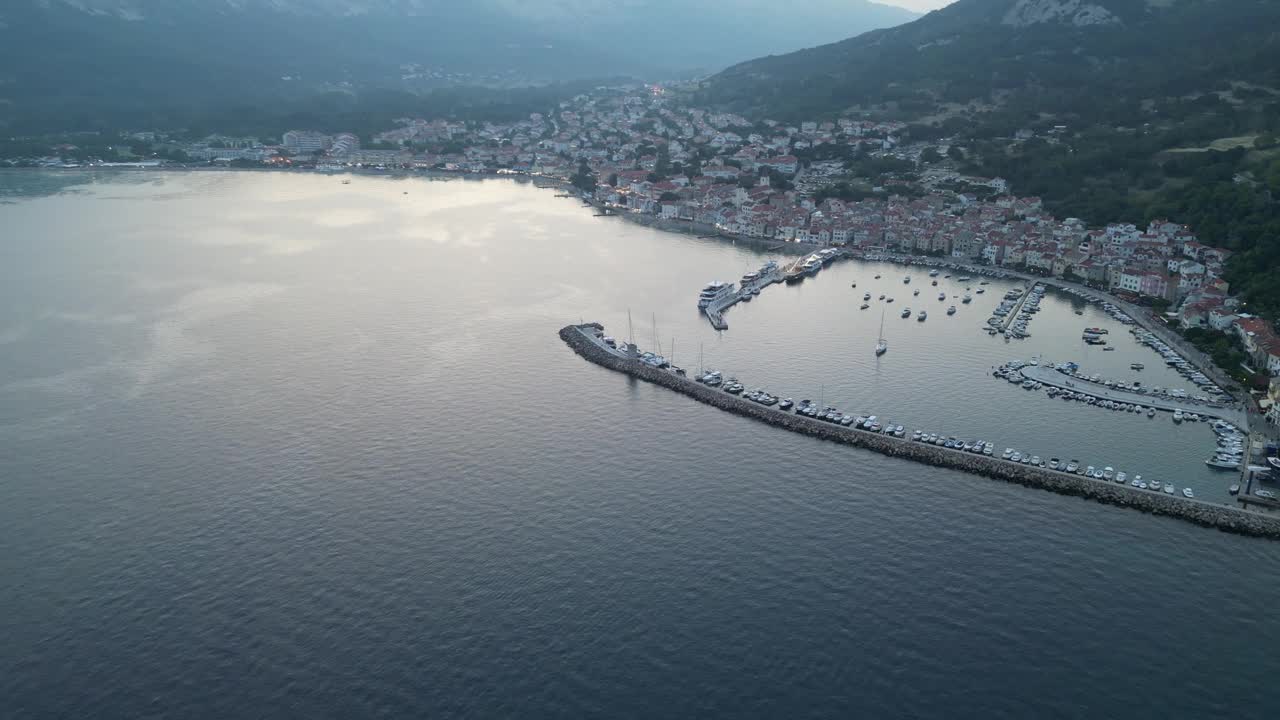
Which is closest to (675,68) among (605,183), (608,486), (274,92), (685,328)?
(274,92)

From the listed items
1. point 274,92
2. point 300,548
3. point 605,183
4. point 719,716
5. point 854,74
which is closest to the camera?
point 719,716

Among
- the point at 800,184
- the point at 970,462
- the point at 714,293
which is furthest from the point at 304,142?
the point at 970,462

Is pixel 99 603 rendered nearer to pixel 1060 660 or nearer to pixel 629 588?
pixel 629 588

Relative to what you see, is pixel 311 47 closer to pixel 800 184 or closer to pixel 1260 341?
pixel 800 184

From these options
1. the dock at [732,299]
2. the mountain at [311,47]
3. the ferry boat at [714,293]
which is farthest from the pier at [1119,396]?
the mountain at [311,47]

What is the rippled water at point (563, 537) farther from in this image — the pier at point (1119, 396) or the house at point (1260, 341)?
the house at point (1260, 341)

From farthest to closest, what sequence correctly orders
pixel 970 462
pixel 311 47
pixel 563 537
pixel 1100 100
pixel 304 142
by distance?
pixel 311 47 → pixel 304 142 → pixel 1100 100 → pixel 970 462 → pixel 563 537
